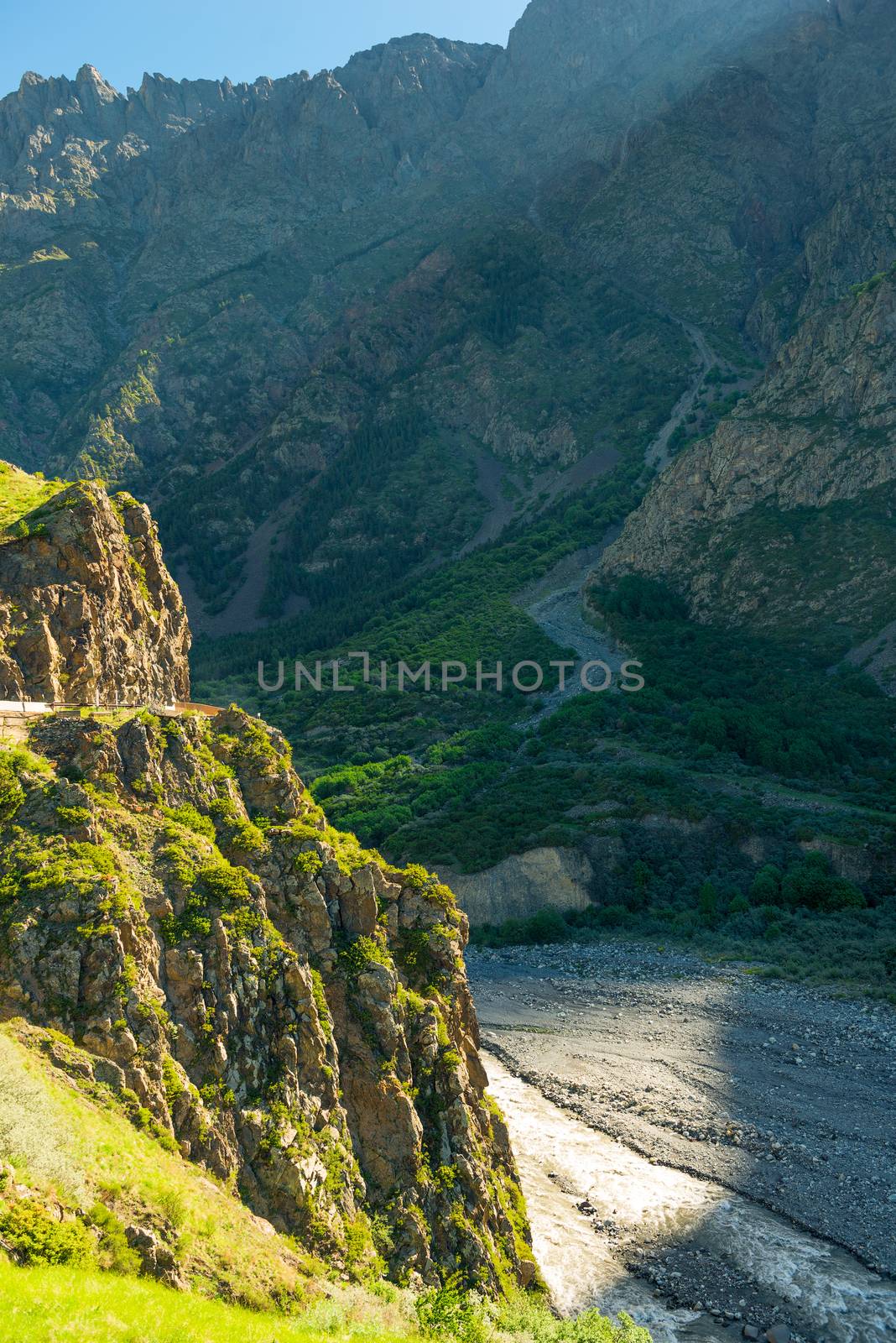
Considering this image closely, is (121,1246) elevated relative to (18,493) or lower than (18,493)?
lower

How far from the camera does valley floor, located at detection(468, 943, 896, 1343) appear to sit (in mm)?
28375

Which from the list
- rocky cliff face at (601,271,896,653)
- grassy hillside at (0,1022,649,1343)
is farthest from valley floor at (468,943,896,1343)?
rocky cliff face at (601,271,896,653)

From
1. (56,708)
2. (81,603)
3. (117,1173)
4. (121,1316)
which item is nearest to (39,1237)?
(121,1316)

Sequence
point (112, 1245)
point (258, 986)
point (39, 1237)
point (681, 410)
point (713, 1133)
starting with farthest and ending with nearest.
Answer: point (681, 410), point (713, 1133), point (258, 986), point (112, 1245), point (39, 1237)

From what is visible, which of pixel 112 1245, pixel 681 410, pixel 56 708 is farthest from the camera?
pixel 681 410

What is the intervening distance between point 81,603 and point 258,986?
14.7 metres

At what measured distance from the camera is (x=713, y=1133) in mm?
37219

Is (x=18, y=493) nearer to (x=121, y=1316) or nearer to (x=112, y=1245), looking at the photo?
(x=112, y=1245)

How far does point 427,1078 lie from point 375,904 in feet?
13.0

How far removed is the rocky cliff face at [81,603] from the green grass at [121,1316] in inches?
622

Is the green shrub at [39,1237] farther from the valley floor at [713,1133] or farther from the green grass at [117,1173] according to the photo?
the valley floor at [713,1133]

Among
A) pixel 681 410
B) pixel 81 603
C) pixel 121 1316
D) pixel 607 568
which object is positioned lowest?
pixel 121 1316

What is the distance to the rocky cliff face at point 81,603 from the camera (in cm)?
2767

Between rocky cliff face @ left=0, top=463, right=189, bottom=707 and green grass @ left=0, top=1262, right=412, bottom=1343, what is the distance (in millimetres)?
15788
